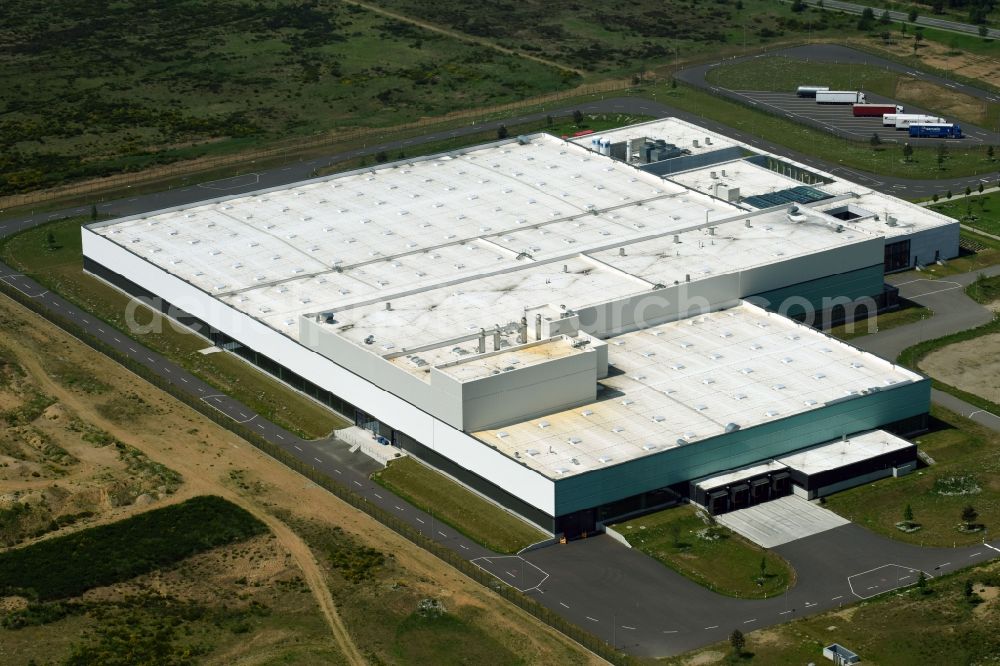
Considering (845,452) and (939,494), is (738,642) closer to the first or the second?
(845,452)

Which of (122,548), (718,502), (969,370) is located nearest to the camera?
(122,548)

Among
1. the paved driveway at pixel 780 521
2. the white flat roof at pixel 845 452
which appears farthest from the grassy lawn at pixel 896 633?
the white flat roof at pixel 845 452

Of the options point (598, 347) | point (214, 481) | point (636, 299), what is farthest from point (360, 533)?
point (636, 299)

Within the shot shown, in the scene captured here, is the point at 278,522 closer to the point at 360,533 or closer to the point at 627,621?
the point at 360,533

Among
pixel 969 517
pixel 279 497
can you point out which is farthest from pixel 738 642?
pixel 279 497

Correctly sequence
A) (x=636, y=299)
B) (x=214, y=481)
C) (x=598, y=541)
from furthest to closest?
(x=636, y=299)
(x=214, y=481)
(x=598, y=541)

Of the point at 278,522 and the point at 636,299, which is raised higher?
the point at 636,299
